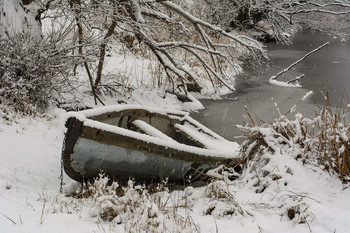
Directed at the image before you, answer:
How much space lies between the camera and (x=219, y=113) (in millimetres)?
9141

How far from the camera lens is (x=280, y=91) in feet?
37.3

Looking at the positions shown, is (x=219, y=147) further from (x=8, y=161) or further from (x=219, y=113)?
(x=219, y=113)

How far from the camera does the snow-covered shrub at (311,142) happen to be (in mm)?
3415

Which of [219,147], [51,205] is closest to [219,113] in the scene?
[219,147]

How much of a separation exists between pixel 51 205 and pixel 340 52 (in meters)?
19.0

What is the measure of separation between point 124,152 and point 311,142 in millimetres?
1956

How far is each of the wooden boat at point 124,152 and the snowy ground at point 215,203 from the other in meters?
0.39

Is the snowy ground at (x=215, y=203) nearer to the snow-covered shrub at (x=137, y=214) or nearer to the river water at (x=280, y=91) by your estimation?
the snow-covered shrub at (x=137, y=214)

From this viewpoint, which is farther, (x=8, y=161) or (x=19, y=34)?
(x=19, y=34)

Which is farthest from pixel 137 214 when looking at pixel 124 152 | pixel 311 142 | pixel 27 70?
pixel 27 70

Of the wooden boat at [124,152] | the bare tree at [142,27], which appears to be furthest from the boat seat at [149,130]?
the bare tree at [142,27]

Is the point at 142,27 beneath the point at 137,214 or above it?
above

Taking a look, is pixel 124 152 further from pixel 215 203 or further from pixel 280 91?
pixel 280 91

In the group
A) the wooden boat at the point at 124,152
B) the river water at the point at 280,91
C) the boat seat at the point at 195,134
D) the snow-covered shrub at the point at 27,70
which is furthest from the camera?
the river water at the point at 280,91
